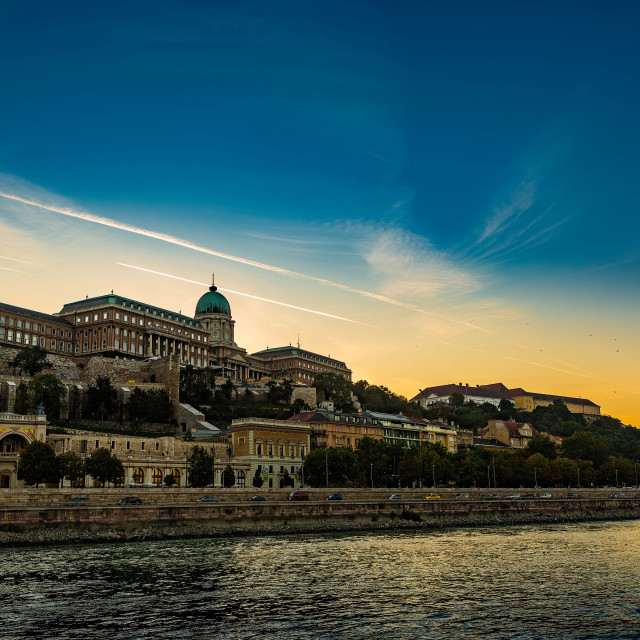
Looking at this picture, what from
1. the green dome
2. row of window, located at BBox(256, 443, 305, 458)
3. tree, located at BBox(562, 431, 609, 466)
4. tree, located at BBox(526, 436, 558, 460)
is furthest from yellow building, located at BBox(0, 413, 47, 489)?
the green dome

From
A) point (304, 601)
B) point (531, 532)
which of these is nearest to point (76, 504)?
point (304, 601)

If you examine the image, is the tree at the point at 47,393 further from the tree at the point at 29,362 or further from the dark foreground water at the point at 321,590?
the dark foreground water at the point at 321,590

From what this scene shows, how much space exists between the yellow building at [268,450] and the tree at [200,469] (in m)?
8.81

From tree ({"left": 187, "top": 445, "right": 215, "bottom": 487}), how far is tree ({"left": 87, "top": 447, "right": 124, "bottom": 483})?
974 cm

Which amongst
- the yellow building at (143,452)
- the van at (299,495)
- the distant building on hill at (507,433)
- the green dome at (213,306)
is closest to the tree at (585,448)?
the distant building on hill at (507,433)

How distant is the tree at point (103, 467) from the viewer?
80062 millimetres

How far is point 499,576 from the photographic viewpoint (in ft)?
139

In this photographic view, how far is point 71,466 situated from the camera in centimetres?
7600

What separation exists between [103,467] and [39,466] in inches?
293

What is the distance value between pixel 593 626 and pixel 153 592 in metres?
19.7

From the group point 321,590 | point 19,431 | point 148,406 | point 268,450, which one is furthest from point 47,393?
point 321,590

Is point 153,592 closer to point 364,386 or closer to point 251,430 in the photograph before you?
point 251,430

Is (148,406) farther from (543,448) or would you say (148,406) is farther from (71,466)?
(543,448)

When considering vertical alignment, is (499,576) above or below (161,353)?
below
